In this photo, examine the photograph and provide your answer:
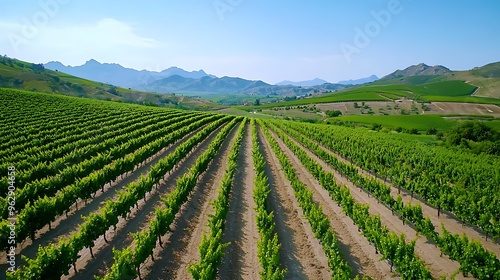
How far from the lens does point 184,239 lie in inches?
631

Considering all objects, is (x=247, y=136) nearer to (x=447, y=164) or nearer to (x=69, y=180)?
(x=447, y=164)

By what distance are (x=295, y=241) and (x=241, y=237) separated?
304cm

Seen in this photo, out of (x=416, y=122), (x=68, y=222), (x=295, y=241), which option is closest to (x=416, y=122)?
(x=416, y=122)

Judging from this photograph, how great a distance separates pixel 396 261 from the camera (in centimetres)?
1311

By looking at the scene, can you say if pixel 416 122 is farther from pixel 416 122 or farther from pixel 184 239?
pixel 184 239

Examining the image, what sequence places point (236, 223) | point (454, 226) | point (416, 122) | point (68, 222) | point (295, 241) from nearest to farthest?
point (295, 241), point (68, 222), point (236, 223), point (454, 226), point (416, 122)

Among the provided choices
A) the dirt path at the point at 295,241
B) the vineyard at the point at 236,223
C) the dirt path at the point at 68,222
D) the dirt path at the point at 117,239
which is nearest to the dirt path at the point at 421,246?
the vineyard at the point at 236,223

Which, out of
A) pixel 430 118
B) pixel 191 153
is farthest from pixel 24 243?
pixel 430 118

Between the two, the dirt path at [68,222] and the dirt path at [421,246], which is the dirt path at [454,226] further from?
the dirt path at [68,222]

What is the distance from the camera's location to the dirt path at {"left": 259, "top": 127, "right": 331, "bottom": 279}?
45.3ft

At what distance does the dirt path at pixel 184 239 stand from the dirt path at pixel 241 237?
4.91 feet

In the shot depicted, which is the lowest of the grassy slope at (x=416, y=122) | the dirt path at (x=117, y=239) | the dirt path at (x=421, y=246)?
the dirt path at (x=117, y=239)

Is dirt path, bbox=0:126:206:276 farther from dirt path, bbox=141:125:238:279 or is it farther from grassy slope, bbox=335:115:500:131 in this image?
grassy slope, bbox=335:115:500:131

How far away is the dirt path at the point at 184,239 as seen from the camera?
1321 centimetres
